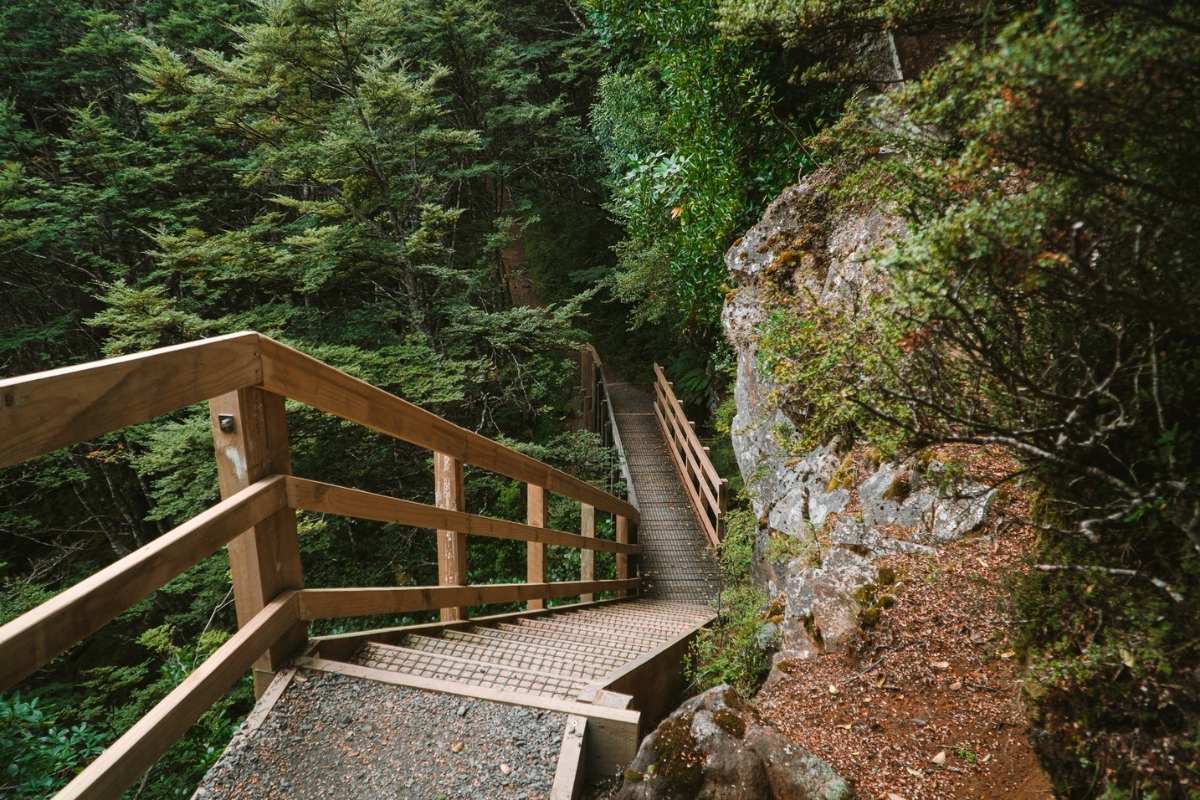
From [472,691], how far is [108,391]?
1.40 meters

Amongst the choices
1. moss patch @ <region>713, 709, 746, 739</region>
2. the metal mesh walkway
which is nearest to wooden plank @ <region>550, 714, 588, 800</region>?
moss patch @ <region>713, 709, 746, 739</region>

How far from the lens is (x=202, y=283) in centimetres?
750

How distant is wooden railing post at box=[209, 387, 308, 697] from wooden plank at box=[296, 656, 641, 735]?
12 cm

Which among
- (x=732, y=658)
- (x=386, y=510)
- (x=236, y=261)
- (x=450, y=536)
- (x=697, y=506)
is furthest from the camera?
(x=697, y=506)

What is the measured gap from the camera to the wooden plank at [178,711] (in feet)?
3.82

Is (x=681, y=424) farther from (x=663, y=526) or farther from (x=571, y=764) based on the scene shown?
(x=571, y=764)

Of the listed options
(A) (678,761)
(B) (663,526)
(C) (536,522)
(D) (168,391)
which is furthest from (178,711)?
(B) (663,526)

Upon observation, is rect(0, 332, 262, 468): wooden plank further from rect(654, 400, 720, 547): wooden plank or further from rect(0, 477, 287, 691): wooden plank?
rect(654, 400, 720, 547): wooden plank

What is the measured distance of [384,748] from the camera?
1706mm

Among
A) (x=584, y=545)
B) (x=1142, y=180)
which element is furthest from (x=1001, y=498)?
(x=584, y=545)

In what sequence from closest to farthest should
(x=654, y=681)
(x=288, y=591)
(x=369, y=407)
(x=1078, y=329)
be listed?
(x=1078, y=329) → (x=288, y=591) → (x=369, y=407) → (x=654, y=681)

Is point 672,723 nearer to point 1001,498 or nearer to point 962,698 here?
point 962,698

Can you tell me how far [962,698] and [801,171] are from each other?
18.4ft

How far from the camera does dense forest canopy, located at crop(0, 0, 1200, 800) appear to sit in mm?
1271
